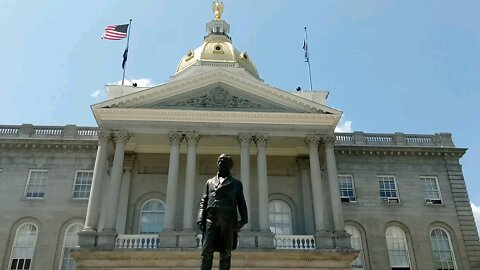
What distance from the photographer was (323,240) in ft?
81.1

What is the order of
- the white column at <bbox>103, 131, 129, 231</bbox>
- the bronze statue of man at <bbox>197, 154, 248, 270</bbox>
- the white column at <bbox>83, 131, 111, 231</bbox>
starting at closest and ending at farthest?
the bronze statue of man at <bbox>197, 154, 248, 270</bbox> → the white column at <bbox>103, 131, 129, 231</bbox> → the white column at <bbox>83, 131, 111, 231</bbox>

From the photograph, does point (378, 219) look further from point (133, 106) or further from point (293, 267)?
point (133, 106)

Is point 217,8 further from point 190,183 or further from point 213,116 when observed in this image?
point 190,183

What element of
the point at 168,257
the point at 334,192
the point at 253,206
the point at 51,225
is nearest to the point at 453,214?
the point at 334,192

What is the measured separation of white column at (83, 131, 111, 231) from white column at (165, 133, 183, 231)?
346cm

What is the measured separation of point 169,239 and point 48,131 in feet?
45.1

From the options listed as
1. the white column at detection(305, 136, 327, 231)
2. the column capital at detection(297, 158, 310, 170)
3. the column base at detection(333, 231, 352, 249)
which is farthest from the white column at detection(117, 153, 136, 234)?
the column base at detection(333, 231, 352, 249)

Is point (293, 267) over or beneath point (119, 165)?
beneath

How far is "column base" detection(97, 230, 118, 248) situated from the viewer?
77.9ft

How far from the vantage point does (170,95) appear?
1101 inches

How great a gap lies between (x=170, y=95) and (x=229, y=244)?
1956cm

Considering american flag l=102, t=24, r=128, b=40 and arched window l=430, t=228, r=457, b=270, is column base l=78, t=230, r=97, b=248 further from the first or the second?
arched window l=430, t=228, r=457, b=270

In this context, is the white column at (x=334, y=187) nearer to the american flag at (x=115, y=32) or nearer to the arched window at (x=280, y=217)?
the arched window at (x=280, y=217)

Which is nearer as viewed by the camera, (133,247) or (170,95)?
(133,247)
